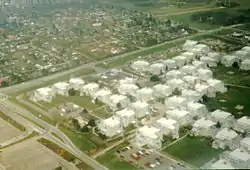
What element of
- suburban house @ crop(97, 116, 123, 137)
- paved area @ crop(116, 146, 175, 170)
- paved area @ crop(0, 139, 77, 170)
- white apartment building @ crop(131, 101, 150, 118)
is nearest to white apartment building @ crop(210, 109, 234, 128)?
white apartment building @ crop(131, 101, 150, 118)

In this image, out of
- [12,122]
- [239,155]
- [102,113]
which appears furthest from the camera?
[102,113]

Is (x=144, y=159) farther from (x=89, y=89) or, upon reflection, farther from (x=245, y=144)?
(x=89, y=89)

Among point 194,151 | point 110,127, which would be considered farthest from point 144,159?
point 110,127

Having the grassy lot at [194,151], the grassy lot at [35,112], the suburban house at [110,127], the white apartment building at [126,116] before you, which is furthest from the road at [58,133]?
the grassy lot at [194,151]

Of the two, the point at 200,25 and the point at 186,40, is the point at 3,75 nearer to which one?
the point at 186,40

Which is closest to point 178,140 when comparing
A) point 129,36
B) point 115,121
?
point 115,121

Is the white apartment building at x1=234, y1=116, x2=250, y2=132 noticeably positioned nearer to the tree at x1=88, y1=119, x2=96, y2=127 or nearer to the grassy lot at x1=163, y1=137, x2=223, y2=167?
the grassy lot at x1=163, y1=137, x2=223, y2=167
